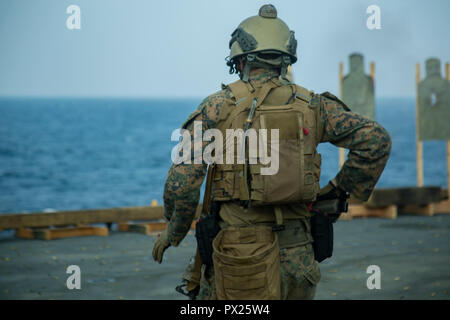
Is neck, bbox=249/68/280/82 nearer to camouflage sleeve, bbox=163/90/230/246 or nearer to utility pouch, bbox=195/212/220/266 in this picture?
camouflage sleeve, bbox=163/90/230/246

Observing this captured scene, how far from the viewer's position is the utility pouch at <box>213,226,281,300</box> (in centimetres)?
442

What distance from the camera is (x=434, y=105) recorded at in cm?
1570

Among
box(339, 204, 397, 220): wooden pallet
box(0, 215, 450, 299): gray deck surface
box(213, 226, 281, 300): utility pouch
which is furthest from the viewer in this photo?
box(339, 204, 397, 220): wooden pallet

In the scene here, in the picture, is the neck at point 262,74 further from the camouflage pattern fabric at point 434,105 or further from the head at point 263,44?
the camouflage pattern fabric at point 434,105

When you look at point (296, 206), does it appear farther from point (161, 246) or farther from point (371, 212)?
point (371, 212)

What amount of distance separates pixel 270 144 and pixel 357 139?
2.11 feet

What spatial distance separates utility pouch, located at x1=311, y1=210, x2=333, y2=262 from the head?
99cm

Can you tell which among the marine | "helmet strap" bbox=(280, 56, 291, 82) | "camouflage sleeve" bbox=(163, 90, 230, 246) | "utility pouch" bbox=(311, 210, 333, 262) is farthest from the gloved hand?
"helmet strap" bbox=(280, 56, 291, 82)

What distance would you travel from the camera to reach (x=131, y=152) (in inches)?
3275

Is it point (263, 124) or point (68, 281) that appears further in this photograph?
point (68, 281)

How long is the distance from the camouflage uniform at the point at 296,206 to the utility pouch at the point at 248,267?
12 centimetres

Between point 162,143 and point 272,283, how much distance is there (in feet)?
292
